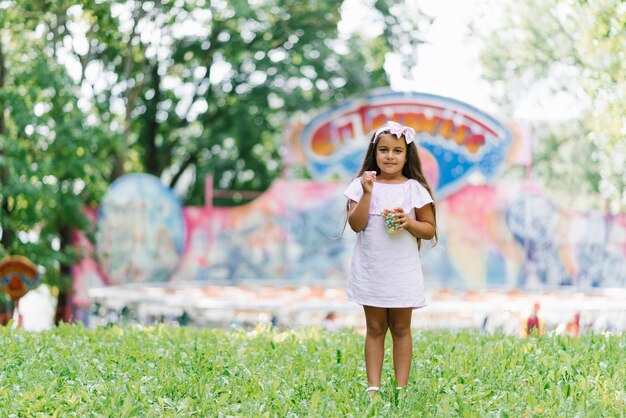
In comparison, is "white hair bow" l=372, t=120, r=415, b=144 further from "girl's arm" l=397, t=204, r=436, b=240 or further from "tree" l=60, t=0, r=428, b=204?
"tree" l=60, t=0, r=428, b=204

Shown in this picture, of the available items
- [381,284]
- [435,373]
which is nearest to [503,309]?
[435,373]

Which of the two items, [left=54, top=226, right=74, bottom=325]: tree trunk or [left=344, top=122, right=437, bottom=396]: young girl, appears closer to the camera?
[left=344, top=122, right=437, bottom=396]: young girl

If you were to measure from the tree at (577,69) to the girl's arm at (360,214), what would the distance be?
20.5ft

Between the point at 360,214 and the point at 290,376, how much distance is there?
43.9 inches

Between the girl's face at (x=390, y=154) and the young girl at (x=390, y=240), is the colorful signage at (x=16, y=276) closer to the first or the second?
the young girl at (x=390, y=240)

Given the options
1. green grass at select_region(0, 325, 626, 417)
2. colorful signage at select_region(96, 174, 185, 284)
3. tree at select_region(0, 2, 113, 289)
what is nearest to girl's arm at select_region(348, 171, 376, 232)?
green grass at select_region(0, 325, 626, 417)

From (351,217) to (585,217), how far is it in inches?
508

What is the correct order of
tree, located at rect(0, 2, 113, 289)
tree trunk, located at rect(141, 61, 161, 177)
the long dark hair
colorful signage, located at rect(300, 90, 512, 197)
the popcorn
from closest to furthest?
the popcorn, the long dark hair, tree, located at rect(0, 2, 113, 289), colorful signage, located at rect(300, 90, 512, 197), tree trunk, located at rect(141, 61, 161, 177)

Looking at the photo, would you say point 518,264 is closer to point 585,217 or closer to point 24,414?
point 585,217

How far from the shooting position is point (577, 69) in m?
23.0

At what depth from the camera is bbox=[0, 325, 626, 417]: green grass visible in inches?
168

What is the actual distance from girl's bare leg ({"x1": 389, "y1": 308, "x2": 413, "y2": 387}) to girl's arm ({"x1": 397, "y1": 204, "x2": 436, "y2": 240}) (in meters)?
0.40

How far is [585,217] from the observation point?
16.6m

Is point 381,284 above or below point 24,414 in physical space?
above
